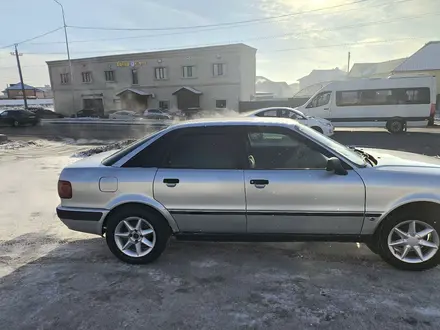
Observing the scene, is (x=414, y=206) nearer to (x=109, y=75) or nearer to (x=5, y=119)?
(x=5, y=119)

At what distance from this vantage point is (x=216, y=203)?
3342 millimetres

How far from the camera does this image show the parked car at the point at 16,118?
25828mm

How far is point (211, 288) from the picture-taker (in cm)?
307

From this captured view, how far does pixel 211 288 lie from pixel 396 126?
16.4 meters

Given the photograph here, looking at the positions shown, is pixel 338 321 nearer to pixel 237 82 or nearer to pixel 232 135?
pixel 232 135

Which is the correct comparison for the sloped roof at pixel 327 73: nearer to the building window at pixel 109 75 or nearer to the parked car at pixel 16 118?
the building window at pixel 109 75

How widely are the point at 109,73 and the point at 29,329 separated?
4401cm

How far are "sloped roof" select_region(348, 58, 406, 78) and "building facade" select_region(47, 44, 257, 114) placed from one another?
107 ft

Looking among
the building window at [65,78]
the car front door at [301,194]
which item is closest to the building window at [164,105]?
the building window at [65,78]

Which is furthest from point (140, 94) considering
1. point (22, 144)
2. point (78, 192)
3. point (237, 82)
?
point (78, 192)

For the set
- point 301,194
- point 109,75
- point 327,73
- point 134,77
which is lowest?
point 301,194

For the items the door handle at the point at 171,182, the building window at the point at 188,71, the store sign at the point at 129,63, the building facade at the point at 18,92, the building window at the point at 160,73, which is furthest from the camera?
the building facade at the point at 18,92

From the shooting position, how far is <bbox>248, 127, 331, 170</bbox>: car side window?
332cm

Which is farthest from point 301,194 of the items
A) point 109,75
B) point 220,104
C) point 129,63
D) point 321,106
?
point 109,75
